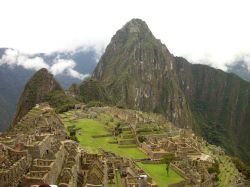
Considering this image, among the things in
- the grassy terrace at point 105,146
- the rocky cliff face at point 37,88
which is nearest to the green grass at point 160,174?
the grassy terrace at point 105,146

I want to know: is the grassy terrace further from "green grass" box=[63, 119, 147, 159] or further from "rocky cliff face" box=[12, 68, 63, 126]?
"rocky cliff face" box=[12, 68, 63, 126]

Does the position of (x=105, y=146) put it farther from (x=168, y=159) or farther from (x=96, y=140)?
(x=168, y=159)

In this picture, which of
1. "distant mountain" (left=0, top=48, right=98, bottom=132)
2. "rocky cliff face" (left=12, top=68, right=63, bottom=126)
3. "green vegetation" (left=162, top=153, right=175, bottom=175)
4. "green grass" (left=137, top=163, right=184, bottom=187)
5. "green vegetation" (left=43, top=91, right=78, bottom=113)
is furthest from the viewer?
"rocky cliff face" (left=12, top=68, right=63, bottom=126)

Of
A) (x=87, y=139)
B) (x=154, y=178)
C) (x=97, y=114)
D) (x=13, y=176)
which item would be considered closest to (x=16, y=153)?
(x=13, y=176)

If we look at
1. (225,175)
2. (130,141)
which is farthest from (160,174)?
(130,141)

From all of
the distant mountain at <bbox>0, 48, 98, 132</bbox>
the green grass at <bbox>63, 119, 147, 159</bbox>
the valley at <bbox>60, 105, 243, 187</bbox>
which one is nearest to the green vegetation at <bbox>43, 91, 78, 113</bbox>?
the valley at <bbox>60, 105, 243, 187</bbox>
